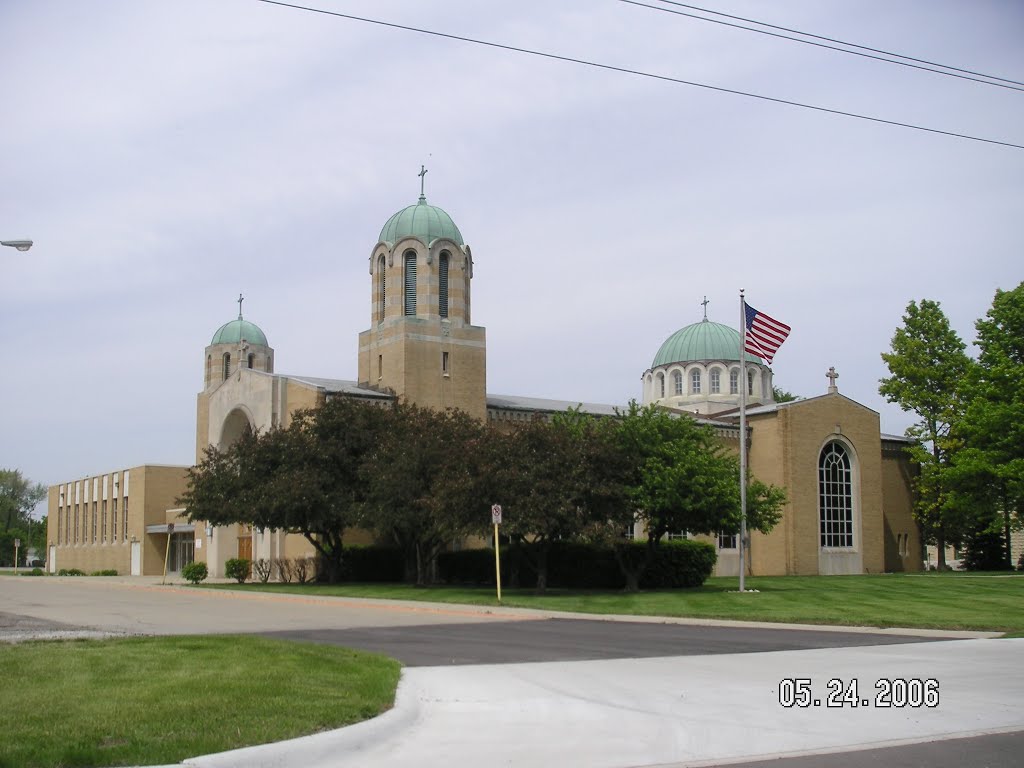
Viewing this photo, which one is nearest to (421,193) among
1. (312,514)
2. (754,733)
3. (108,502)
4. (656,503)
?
(312,514)

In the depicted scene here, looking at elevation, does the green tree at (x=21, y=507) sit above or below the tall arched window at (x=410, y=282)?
below

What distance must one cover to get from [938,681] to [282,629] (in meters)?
12.4

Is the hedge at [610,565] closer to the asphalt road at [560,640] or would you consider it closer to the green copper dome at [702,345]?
the asphalt road at [560,640]

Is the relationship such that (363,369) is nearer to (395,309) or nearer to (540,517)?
(395,309)

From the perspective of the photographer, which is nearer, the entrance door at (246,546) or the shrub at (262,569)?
the shrub at (262,569)

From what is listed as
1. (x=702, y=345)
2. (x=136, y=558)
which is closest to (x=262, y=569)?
(x=136, y=558)

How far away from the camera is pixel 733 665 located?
14.0 m

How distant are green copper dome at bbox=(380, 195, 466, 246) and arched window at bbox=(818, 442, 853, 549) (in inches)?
863

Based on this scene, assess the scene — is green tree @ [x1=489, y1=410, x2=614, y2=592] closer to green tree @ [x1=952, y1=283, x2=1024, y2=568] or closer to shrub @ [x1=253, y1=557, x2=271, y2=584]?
shrub @ [x1=253, y1=557, x2=271, y2=584]

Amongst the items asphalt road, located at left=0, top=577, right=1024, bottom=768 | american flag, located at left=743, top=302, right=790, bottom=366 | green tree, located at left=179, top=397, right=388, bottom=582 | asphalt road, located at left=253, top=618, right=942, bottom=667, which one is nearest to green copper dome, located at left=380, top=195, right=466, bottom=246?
green tree, located at left=179, top=397, right=388, bottom=582

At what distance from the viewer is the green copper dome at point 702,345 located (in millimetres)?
64438

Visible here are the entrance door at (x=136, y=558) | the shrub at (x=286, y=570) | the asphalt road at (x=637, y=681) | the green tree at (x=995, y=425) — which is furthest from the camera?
the entrance door at (x=136, y=558)
